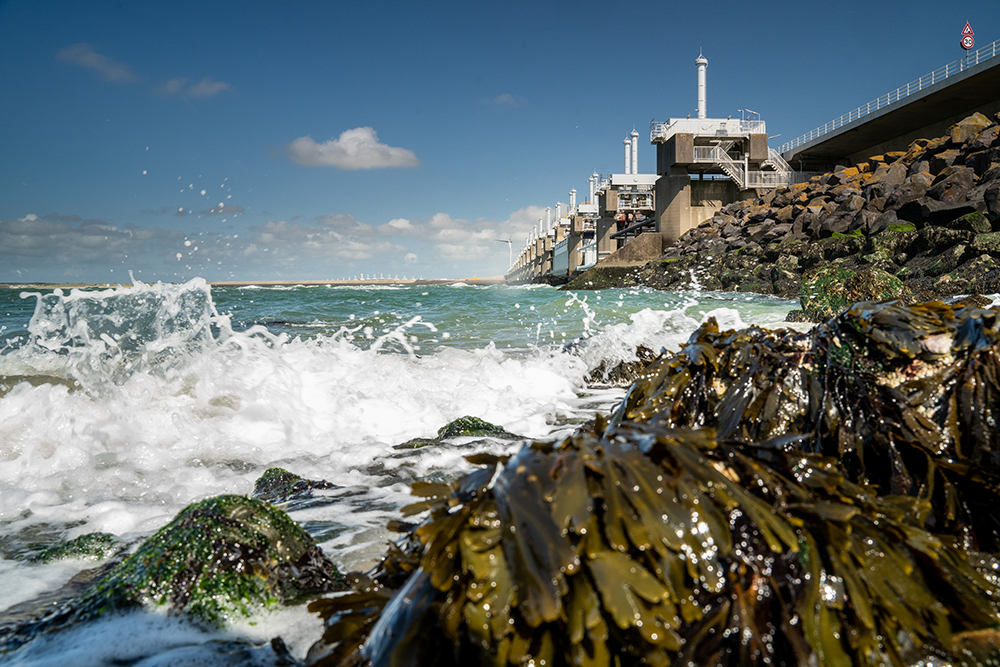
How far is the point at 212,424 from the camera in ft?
14.8

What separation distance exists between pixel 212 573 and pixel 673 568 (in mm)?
1431

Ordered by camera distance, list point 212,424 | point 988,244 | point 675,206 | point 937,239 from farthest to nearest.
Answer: point 675,206 → point 937,239 → point 988,244 → point 212,424

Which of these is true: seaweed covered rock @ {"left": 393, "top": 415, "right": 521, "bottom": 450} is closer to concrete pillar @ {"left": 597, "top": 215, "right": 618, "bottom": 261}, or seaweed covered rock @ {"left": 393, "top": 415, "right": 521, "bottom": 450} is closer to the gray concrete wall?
the gray concrete wall

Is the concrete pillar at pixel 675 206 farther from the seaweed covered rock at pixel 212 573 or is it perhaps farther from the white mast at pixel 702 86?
the seaweed covered rock at pixel 212 573

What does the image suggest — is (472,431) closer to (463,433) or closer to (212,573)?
(463,433)

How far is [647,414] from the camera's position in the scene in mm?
2033

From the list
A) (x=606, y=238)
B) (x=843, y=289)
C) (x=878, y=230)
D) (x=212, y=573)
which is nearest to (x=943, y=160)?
(x=878, y=230)

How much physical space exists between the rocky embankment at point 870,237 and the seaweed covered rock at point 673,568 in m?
8.67

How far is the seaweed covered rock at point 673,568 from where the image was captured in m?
0.95

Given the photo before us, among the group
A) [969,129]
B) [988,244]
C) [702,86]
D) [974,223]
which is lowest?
[988,244]

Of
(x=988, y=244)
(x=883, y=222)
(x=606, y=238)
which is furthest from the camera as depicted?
(x=606, y=238)

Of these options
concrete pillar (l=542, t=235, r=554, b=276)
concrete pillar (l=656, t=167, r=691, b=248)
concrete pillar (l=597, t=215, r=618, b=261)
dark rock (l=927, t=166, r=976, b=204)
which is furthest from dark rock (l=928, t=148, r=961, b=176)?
concrete pillar (l=542, t=235, r=554, b=276)

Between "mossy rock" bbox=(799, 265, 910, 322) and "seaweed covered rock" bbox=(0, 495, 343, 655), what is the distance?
8.99 metres

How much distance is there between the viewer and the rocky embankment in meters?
12.1
